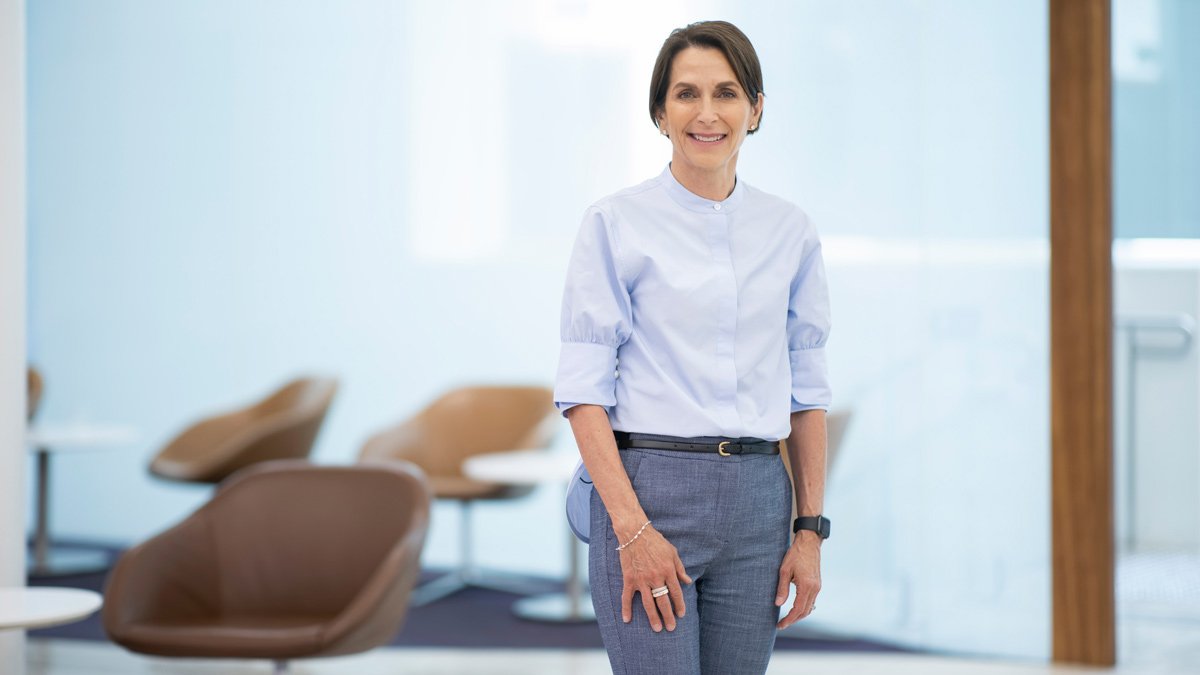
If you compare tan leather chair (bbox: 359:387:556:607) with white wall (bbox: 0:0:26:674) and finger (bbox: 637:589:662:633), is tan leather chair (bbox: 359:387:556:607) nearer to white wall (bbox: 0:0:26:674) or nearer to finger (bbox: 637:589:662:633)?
white wall (bbox: 0:0:26:674)

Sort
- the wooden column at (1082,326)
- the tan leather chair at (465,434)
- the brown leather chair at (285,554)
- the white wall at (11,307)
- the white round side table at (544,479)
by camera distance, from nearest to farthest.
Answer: the white wall at (11,307), the brown leather chair at (285,554), the wooden column at (1082,326), the white round side table at (544,479), the tan leather chair at (465,434)

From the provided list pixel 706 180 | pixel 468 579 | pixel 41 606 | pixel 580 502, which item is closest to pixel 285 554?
pixel 41 606

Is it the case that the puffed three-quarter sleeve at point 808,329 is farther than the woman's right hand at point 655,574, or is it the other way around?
the puffed three-quarter sleeve at point 808,329

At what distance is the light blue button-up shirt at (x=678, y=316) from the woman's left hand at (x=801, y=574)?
16 centimetres

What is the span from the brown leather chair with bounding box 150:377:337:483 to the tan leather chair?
307mm

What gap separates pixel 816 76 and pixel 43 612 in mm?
3168

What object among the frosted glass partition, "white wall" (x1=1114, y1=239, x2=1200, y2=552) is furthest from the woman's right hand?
the frosted glass partition

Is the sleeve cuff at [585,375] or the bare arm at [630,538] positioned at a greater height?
the sleeve cuff at [585,375]

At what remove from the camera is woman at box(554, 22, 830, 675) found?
1672 millimetres

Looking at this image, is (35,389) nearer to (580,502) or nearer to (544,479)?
(544,479)

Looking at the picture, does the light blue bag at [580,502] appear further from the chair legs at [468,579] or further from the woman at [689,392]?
the chair legs at [468,579]

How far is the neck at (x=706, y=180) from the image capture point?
1746 millimetres

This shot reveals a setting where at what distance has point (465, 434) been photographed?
5.83 m

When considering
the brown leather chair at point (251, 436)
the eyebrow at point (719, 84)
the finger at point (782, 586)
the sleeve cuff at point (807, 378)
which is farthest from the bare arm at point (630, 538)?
the brown leather chair at point (251, 436)
